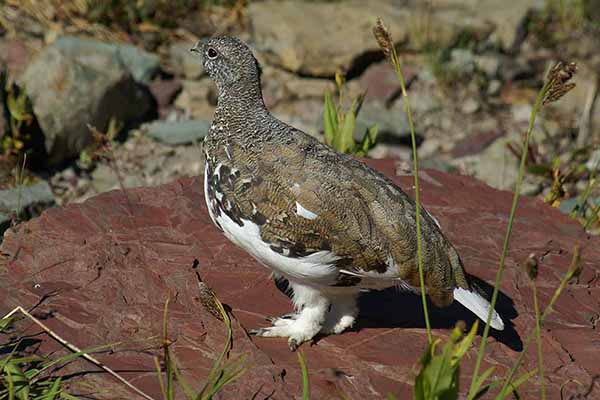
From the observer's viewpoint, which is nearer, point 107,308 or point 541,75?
point 107,308

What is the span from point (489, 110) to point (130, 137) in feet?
11.0

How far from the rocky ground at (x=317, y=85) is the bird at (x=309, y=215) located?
3.12 meters

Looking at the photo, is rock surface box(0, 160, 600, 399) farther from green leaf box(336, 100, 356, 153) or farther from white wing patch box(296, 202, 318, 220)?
white wing patch box(296, 202, 318, 220)

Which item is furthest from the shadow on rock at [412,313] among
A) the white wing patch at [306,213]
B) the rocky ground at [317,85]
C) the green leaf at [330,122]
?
the rocky ground at [317,85]

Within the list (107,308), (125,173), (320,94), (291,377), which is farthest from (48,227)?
(320,94)

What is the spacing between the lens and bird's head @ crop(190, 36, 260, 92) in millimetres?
4191

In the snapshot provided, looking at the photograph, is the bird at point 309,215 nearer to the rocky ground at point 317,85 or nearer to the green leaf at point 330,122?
the green leaf at point 330,122

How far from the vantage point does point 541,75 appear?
9.02 metres

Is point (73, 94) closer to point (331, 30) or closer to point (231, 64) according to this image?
point (331, 30)

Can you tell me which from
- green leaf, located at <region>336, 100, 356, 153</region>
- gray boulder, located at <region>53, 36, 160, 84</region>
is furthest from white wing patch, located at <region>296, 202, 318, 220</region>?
gray boulder, located at <region>53, 36, 160, 84</region>

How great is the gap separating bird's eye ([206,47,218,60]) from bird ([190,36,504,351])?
96 millimetres

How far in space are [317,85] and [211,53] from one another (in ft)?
14.3

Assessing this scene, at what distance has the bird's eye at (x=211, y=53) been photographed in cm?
427

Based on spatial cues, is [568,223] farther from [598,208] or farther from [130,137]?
[130,137]
